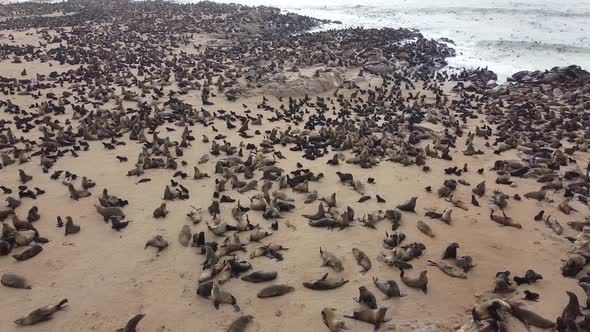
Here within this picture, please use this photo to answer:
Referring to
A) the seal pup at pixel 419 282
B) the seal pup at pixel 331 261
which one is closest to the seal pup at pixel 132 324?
the seal pup at pixel 331 261

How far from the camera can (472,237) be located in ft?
28.3

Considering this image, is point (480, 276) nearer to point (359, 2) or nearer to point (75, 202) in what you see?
point (75, 202)

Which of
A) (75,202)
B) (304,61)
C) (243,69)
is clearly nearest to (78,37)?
(243,69)

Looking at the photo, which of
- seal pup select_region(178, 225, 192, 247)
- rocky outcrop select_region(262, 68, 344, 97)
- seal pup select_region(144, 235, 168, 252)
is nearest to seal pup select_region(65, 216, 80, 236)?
seal pup select_region(144, 235, 168, 252)

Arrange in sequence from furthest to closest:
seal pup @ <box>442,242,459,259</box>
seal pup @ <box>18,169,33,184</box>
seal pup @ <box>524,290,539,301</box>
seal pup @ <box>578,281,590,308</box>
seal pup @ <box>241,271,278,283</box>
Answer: seal pup @ <box>18,169,33,184</box> → seal pup @ <box>442,242,459,259</box> → seal pup @ <box>241,271,278,283</box> → seal pup @ <box>524,290,539,301</box> → seal pup @ <box>578,281,590,308</box>

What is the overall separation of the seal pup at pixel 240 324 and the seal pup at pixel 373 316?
1584mm

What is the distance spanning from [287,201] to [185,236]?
97.4 inches

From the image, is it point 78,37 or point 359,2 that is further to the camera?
point 359,2

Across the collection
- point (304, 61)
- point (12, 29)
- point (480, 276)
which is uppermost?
point (12, 29)

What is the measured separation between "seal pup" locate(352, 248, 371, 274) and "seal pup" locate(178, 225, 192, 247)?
3.20 m

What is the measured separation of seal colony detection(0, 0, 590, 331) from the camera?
6.67 metres

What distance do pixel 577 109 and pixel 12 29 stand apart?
34665 millimetres

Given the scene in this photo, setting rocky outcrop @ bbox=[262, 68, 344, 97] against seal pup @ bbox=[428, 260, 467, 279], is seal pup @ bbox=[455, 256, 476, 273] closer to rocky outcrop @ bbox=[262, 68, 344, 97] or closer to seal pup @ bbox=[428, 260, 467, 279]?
seal pup @ bbox=[428, 260, 467, 279]

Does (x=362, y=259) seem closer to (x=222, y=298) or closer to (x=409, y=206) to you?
(x=409, y=206)
